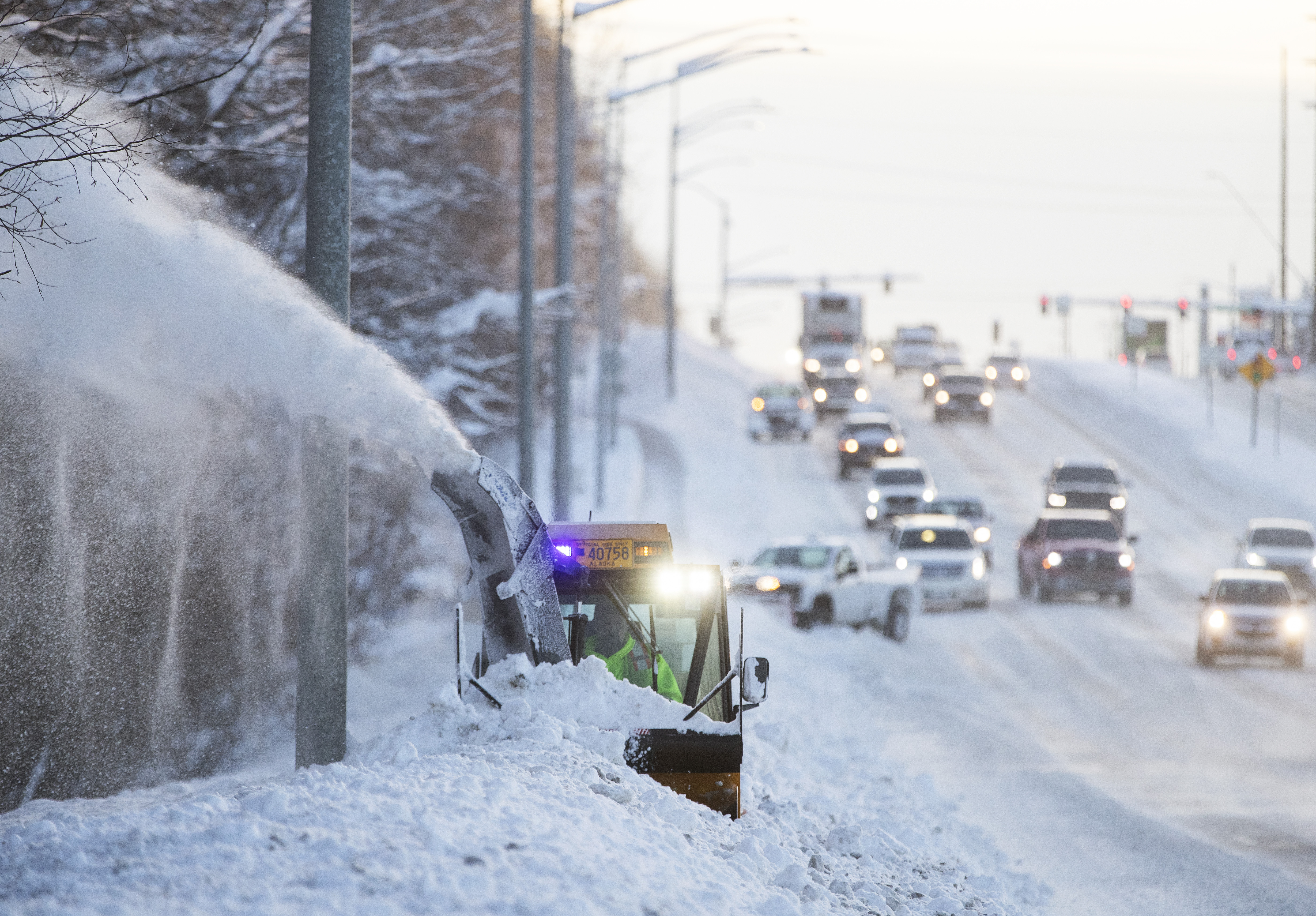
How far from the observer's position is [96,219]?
10.2m

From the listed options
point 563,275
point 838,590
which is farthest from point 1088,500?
point 563,275

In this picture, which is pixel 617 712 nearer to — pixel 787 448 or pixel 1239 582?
pixel 1239 582

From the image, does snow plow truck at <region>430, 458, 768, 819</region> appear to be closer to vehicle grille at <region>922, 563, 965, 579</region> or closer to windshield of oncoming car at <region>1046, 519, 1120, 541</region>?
vehicle grille at <region>922, 563, 965, 579</region>

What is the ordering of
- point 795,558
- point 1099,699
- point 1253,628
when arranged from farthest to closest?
point 795,558, point 1253,628, point 1099,699

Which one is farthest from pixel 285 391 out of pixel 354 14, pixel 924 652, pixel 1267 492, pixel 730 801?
pixel 1267 492

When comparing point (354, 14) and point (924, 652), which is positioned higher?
point (354, 14)

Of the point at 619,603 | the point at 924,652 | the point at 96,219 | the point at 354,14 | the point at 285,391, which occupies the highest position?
the point at 354,14

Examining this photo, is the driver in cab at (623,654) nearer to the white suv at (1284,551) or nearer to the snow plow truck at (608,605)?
the snow plow truck at (608,605)

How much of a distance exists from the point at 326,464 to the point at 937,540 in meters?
24.5

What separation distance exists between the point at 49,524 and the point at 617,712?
645 cm

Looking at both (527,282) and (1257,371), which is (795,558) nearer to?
(527,282)

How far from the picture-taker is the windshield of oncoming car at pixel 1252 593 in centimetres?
2548

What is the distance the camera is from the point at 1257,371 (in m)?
56.6

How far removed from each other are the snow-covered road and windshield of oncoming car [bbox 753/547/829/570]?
173cm
